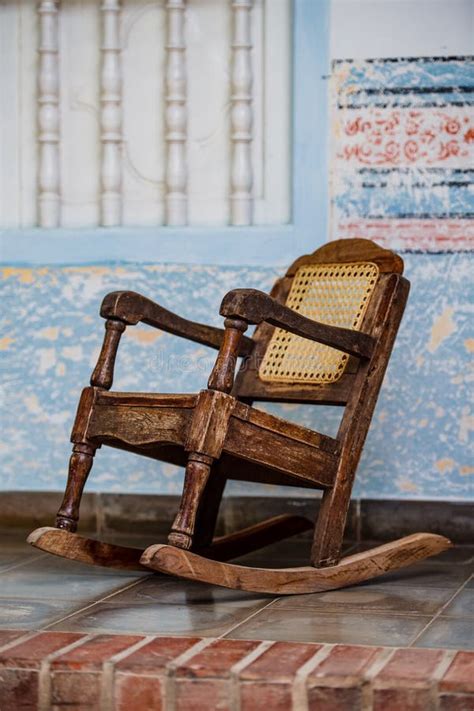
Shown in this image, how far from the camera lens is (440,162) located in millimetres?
3973

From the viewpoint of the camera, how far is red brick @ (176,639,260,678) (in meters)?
2.27

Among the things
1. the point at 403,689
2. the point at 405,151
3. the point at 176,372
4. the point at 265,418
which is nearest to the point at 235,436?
the point at 265,418

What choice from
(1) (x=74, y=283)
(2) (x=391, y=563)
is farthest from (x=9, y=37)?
(2) (x=391, y=563)

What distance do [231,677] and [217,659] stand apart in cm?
10

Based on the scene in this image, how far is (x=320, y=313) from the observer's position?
358 cm

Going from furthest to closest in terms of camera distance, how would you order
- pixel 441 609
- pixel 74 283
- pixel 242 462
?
pixel 74 283
pixel 242 462
pixel 441 609

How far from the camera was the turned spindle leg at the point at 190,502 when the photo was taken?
9.27 feet

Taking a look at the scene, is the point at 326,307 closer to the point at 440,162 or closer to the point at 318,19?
the point at 440,162

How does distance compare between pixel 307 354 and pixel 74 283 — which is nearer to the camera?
pixel 307 354

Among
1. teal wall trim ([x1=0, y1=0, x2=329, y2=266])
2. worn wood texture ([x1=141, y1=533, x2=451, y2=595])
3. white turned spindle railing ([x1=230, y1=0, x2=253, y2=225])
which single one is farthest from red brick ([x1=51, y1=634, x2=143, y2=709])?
white turned spindle railing ([x1=230, y1=0, x2=253, y2=225])

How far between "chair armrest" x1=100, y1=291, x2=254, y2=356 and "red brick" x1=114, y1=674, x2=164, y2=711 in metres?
1.20

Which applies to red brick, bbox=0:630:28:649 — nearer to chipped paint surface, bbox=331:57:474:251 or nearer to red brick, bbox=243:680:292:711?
red brick, bbox=243:680:292:711

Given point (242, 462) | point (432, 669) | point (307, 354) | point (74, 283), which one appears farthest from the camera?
point (74, 283)

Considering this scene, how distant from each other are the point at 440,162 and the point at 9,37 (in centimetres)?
172
